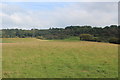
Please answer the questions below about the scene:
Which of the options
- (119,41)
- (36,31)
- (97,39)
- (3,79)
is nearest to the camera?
(3,79)

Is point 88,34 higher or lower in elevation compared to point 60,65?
higher

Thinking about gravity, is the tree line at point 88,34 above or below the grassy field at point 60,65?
above

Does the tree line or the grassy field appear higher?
the tree line

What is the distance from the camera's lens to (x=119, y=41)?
4175 cm

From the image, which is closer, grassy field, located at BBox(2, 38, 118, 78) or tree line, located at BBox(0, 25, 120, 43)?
grassy field, located at BBox(2, 38, 118, 78)

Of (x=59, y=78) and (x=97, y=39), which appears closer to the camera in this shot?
(x=59, y=78)

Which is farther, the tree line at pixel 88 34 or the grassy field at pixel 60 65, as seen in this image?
the tree line at pixel 88 34

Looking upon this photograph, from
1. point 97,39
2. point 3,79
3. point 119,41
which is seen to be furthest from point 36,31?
point 3,79

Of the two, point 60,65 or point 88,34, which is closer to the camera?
point 60,65

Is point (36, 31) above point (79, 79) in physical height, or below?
above

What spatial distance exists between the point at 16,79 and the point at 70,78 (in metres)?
2.52

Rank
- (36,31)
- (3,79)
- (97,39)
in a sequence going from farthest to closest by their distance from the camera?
(36,31) → (97,39) → (3,79)

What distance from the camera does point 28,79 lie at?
6484 millimetres

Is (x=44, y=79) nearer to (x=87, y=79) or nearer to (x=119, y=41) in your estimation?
(x=87, y=79)
